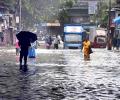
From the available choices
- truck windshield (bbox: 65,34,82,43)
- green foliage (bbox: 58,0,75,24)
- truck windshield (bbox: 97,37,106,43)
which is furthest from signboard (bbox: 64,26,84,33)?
green foliage (bbox: 58,0,75,24)

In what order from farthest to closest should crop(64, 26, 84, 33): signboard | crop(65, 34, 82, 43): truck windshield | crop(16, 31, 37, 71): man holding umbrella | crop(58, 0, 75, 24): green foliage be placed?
1. crop(58, 0, 75, 24): green foliage
2. crop(64, 26, 84, 33): signboard
3. crop(65, 34, 82, 43): truck windshield
4. crop(16, 31, 37, 71): man holding umbrella

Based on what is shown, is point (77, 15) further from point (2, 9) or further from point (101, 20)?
point (2, 9)

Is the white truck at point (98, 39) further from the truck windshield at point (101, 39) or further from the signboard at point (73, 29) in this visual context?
the signboard at point (73, 29)

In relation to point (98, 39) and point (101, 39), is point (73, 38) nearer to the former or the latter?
point (98, 39)

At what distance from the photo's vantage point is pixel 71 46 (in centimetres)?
6238

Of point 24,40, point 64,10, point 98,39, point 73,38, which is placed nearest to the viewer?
point 24,40

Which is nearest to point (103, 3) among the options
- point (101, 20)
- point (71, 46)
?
point (101, 20)

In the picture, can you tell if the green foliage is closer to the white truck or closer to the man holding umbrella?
the white truck

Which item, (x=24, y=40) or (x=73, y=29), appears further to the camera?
(x=73, y=29)

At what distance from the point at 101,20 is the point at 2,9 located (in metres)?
17.7

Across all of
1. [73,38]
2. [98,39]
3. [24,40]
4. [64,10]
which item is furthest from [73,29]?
[24,40]

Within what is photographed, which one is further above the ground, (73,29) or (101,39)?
(73,29)

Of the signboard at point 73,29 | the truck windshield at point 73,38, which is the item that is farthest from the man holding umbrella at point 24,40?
the signboard at point 73,29

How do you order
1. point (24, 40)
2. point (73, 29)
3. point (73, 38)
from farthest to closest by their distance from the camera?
point (73, 29) → point (73, 38) → point (24, 40)
